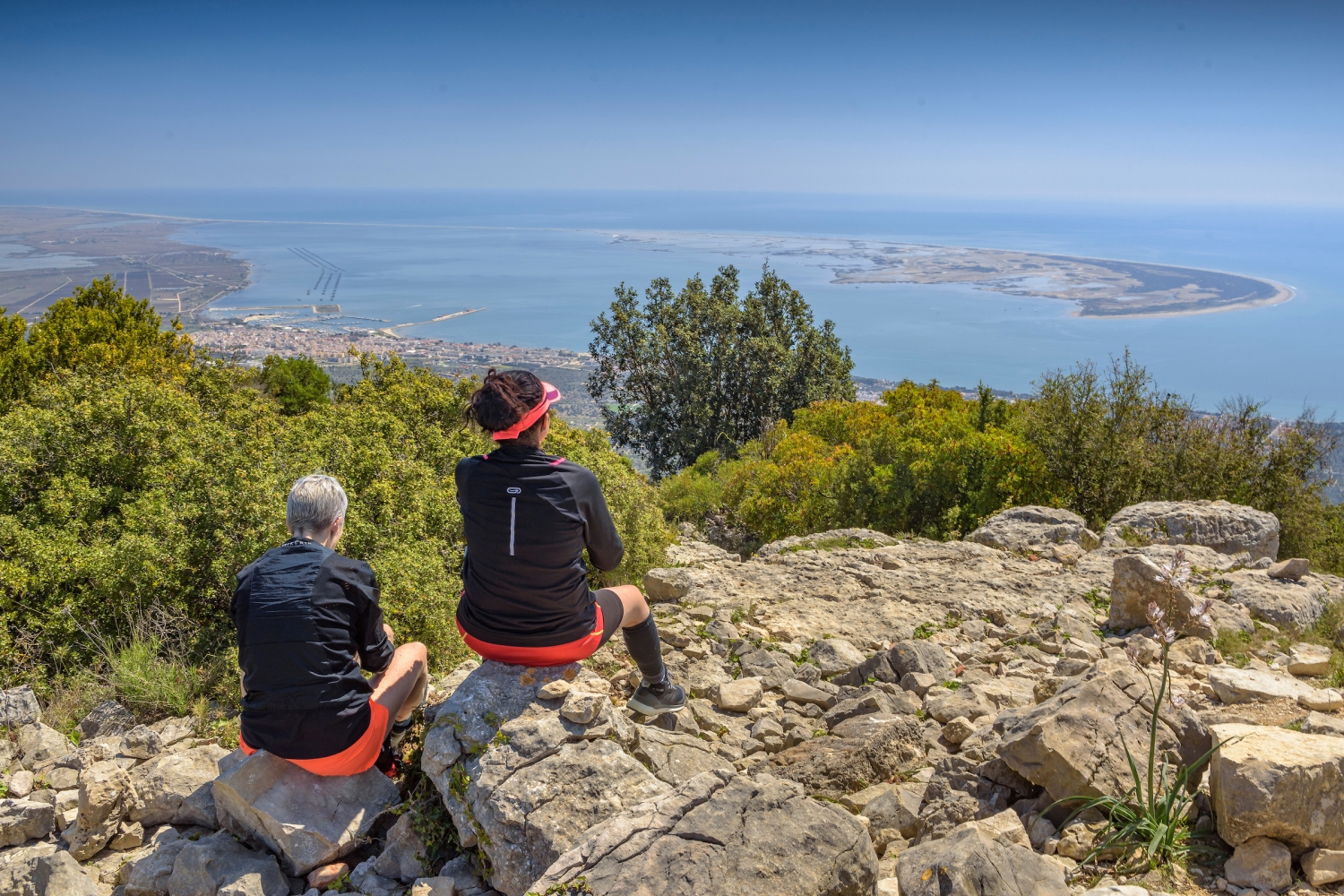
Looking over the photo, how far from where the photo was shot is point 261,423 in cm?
800

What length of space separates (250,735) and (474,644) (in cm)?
102

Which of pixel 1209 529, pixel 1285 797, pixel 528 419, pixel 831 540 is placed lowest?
pixel 831 540

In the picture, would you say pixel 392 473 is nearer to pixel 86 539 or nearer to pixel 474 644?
pixel 86 539

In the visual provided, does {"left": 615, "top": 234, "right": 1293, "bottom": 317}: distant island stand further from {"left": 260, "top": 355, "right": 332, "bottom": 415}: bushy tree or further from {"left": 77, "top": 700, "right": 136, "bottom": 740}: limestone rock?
{"left": 77, "top": 700, "right": 136, "bottom": 740}: limestone rock

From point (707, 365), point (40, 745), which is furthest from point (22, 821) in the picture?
point (707, 365)

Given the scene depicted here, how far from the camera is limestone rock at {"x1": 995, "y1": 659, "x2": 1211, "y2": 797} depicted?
3295 millimetres

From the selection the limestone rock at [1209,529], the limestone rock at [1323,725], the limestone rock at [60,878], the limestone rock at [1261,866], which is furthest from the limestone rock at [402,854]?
the limestone rock at [1209,529]

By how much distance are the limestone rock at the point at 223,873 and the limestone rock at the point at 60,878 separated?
398mm

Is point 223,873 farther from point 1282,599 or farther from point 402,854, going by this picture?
point 1282,599

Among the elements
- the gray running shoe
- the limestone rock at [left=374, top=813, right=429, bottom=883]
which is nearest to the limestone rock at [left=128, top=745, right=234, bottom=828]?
the limestone rock at [left=374, top=813, right=429, bottom=883]

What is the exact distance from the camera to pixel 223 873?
317cm

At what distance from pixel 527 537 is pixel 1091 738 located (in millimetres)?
2719

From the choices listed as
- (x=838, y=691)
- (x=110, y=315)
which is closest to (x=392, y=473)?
(x=838, y=691)

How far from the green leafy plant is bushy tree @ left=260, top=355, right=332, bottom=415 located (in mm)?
21713
